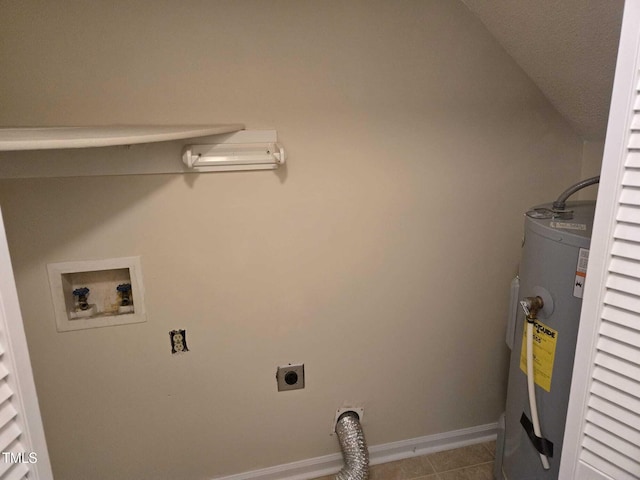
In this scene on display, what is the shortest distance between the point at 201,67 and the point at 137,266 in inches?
26.1

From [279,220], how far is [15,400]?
3.03ft

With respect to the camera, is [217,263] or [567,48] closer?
[567,48]

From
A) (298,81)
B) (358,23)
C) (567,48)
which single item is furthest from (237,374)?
(567,48)

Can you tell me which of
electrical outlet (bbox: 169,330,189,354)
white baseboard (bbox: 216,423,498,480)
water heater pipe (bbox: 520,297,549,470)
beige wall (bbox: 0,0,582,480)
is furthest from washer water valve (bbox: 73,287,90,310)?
water heater pipe (bbox: 520,297,549,470)

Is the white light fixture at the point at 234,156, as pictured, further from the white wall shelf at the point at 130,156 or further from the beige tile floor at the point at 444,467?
the beige tile floor at the point at 444,467

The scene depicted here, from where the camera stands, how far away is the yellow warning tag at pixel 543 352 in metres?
1.20

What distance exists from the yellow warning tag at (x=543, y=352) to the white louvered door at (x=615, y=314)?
1.19 feet

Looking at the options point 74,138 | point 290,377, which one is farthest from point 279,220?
point 74,138

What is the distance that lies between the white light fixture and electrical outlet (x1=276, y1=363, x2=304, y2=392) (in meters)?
0.76

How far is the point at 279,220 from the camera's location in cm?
150

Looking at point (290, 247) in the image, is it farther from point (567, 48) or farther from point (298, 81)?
point (567, 48)

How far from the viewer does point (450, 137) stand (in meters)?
1.58

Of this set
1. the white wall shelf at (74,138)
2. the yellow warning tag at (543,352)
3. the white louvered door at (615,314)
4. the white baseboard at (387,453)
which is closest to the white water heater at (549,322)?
the yellow warning tag at (543,352)

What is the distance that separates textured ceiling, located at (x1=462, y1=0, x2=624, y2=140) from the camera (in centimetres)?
113
